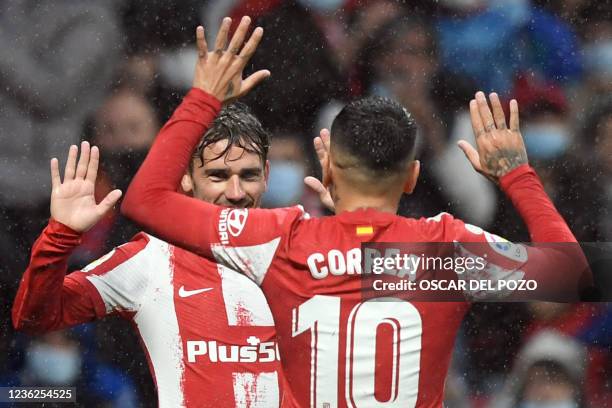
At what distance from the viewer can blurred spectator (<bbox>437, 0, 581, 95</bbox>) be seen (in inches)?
213

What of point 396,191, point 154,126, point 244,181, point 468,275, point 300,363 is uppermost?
point 154,126

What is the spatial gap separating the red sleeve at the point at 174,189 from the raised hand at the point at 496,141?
0.63 m

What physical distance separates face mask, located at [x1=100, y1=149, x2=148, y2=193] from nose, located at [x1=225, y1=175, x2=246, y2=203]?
1532mm

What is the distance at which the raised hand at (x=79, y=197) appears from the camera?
3195 mm

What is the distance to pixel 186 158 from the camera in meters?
2.61

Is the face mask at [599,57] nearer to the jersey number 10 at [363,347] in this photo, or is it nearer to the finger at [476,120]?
the finger at [476,120]

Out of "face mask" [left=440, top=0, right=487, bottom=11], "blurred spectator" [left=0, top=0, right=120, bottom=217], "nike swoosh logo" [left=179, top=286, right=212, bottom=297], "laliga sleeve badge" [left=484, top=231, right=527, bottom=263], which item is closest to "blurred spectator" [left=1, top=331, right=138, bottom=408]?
"blurred spectator" [left=0, top=0, right=120, bottom=217]

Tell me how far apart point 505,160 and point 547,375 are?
2843 millimetres

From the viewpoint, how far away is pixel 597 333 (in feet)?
17.8

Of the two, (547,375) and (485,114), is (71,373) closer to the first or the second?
(547,375)

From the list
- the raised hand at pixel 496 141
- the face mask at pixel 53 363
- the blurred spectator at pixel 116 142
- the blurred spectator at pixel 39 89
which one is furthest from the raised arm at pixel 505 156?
the face mask at pixel 53 363

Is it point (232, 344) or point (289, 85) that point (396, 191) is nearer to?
point (232, 344)

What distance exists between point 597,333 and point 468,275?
116 inches

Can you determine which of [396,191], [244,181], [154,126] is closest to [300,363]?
[396,191]
